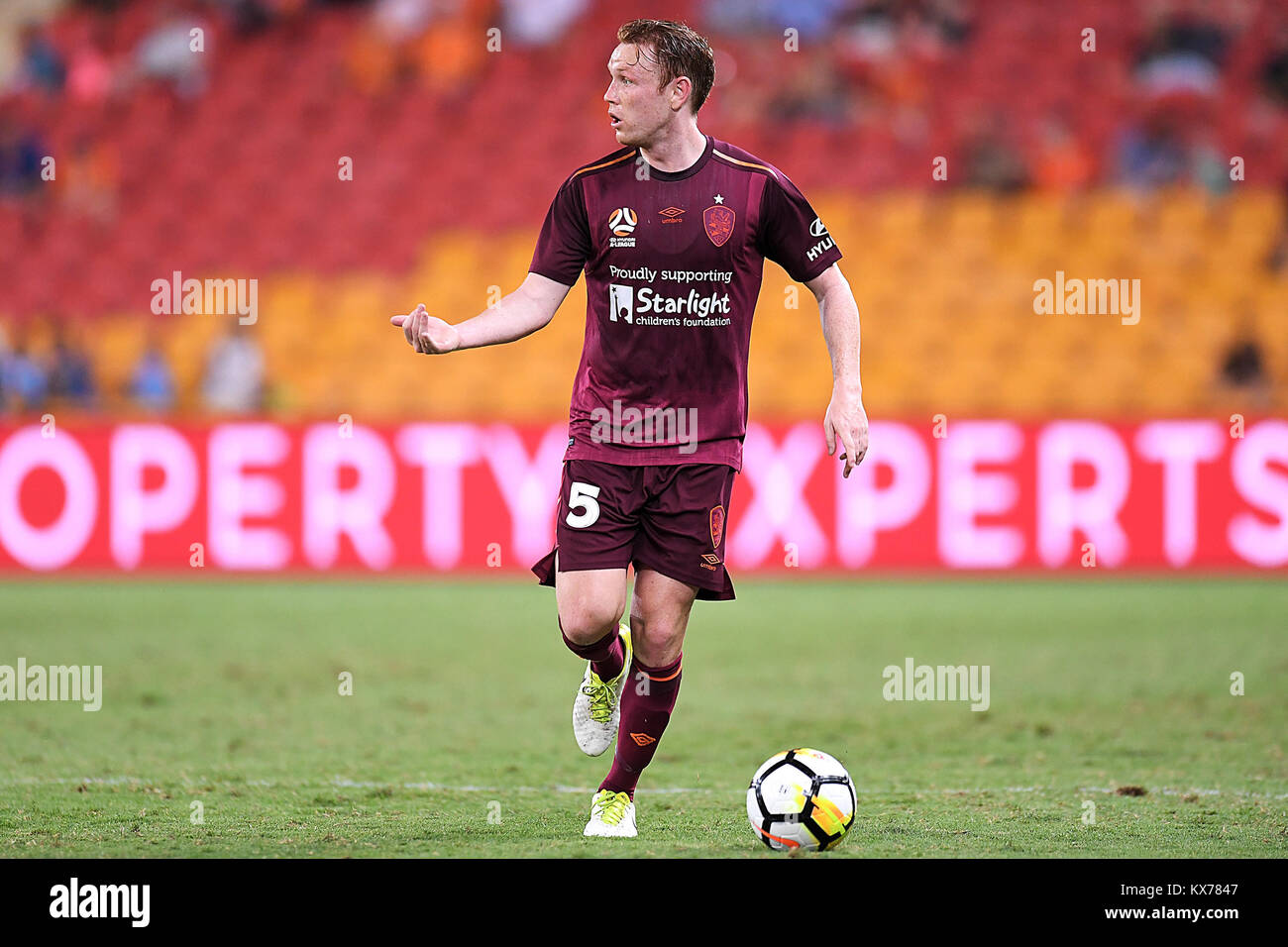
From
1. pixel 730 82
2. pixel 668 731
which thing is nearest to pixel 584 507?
pixel 668 731

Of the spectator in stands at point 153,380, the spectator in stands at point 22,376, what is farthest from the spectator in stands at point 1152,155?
the spectator in stands at point 22,376

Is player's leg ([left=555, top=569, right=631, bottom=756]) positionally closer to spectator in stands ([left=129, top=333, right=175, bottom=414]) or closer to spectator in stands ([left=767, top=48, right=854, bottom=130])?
spectator in stands ([left=129, top=333, right=175, bottom=414])

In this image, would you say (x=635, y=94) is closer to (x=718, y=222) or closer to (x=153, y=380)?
(x=718, y=222)

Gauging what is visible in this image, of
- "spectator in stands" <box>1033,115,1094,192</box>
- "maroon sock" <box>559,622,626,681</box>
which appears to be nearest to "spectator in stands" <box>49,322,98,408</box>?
"spectator in stands" <box>1033,115,1094,192</box>

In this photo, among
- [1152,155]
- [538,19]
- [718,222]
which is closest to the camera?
[718,222]

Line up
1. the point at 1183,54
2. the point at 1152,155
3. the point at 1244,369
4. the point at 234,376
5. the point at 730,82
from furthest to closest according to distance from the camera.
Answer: the point at 730,82 → the point at 1183,54 → the point at 1152,155 → the point at 234,376 → the point at 1244,369

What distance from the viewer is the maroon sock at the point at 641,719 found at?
5.21 metres

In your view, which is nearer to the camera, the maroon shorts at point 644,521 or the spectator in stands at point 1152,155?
the maroon shorts at point 644,521

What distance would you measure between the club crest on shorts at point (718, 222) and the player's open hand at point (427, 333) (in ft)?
2.84

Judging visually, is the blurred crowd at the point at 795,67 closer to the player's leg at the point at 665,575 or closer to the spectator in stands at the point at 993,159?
the spectator in stands at the point at 993,159

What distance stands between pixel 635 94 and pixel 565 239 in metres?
0.52

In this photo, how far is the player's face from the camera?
503 centimetres

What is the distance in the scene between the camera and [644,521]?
5.22m
